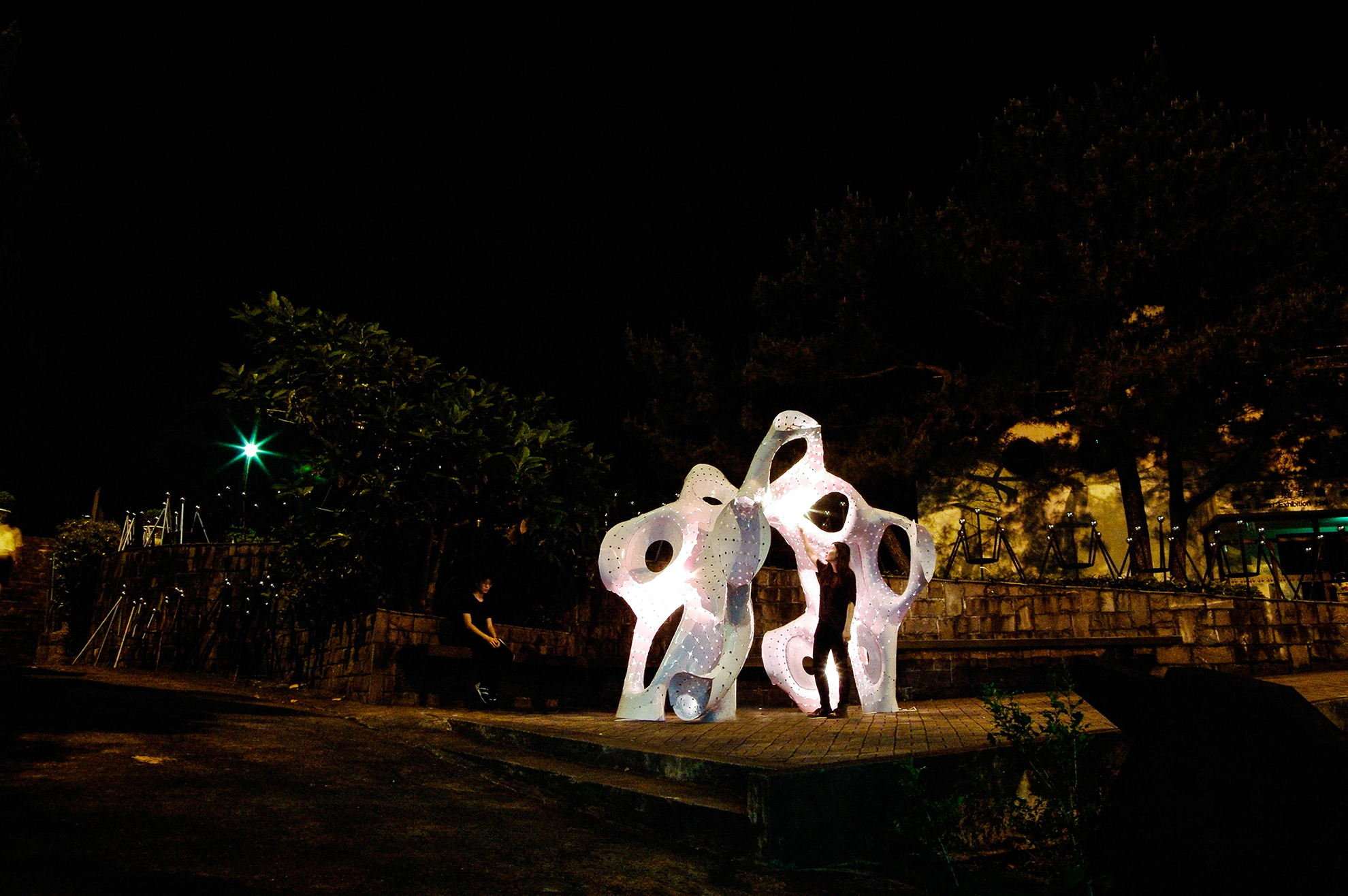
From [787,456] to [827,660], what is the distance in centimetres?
1247

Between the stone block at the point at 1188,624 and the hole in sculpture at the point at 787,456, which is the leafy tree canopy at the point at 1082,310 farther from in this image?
the stone block at the point at 1188,624

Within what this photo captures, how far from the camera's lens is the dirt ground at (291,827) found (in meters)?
3.79

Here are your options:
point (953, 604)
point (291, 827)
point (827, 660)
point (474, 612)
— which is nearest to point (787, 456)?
point (953, 604)

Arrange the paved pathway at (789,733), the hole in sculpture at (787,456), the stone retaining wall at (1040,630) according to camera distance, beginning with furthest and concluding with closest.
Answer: the hole in sculpture at (787,456) → the stone retaining wall at (1040,630) → the paved pathway at (789,733)

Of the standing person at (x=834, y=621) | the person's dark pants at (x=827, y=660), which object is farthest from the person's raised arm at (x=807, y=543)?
the person's dark pants at (x=827, y=660)

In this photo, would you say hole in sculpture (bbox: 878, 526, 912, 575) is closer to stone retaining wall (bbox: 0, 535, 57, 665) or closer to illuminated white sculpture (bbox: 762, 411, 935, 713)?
illuminated white sculpture (bbox: 762, 411, 935, 713)

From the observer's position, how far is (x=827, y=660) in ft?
29.9

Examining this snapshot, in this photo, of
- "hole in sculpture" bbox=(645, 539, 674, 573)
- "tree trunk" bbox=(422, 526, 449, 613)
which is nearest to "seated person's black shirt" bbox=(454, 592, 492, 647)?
"tree trunk" bbox=(422, 526, 449, 613)

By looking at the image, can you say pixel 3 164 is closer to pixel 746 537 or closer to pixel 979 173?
pixel 746 537

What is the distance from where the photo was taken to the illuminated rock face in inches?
339

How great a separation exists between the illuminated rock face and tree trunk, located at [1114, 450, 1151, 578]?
28.4 feet

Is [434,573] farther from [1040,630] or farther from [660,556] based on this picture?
[1040,630]

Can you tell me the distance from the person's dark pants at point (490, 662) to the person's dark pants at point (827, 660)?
130 inches

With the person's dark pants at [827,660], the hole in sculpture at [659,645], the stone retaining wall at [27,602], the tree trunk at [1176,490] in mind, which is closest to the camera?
the person's dark pants at [827,660]
